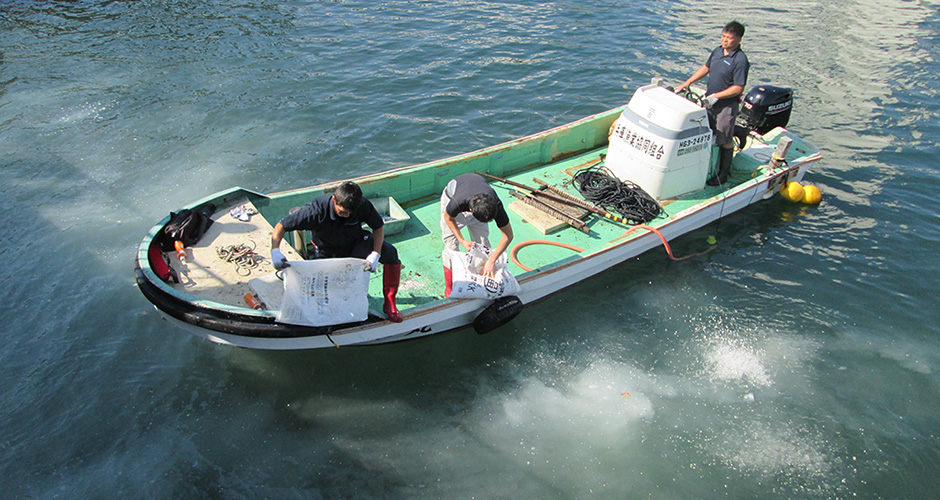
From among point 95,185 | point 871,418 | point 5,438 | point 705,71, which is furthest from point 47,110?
point 871,418

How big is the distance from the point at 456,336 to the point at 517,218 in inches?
79.0

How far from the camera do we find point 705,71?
809 centimetres

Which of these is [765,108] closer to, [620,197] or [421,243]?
[620,197]

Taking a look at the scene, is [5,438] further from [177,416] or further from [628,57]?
[628,57]

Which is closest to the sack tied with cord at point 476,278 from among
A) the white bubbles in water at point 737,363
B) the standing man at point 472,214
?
the standing man at point 472,214

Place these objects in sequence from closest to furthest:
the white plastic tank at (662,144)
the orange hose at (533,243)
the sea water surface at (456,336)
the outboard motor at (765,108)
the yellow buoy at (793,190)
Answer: the sea water surface at (456,336), the orange hose at (533,243), the white plastic tank at (662,144), the yellow buoy at (793,190), the outboard motor at (765,108)

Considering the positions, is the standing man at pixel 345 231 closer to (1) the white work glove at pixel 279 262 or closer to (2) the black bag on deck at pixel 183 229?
(1) the white work glove at pixel 279 262

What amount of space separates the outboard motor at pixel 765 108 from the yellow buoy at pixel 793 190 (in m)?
1.11

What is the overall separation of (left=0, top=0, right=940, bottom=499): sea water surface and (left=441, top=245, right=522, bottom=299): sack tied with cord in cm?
105

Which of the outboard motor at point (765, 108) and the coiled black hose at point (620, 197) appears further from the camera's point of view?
the outboard motor at point (765, 108)

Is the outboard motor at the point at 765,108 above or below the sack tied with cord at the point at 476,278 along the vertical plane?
above

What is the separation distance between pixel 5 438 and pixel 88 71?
10.8 metres

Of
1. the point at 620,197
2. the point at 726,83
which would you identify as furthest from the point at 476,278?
the point at 726,83

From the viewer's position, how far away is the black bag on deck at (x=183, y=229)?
612cm
